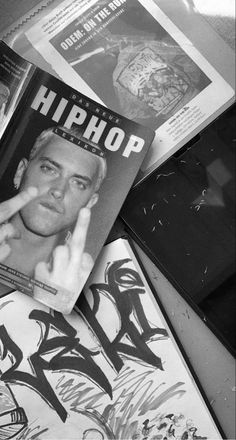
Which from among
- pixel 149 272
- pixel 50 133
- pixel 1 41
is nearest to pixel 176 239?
pixel 149 272

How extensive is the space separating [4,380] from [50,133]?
0.96 feet

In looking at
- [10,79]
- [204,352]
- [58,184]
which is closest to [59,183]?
[58,184]

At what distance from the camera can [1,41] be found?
2.21 ft

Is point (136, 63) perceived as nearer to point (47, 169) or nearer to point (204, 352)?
point (47, 169)

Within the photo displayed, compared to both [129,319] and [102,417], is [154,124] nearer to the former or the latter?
[129,319]

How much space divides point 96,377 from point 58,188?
0.22m

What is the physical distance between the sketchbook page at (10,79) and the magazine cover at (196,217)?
0.56 feet

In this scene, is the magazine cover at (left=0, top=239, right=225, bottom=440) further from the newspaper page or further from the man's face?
the newspaper page

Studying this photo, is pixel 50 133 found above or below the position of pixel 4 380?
above

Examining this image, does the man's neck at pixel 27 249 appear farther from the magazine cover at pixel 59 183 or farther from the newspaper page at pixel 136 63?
the newspaper page at pixel 136 63

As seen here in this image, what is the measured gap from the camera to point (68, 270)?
0.67 meters

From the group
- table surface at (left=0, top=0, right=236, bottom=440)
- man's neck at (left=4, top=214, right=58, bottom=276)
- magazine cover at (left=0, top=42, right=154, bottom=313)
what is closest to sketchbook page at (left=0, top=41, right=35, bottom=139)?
magazine cover at (left=0, top=42, right=154, bottom=313)

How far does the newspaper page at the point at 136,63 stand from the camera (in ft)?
2.27

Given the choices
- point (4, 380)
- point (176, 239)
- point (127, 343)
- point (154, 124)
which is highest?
point (154, 124)
